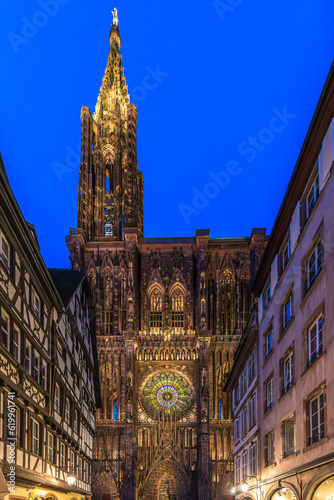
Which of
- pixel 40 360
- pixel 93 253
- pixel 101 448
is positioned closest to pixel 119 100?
pixel 93 253

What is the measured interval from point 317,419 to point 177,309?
169 feet

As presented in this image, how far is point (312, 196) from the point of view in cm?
Result: 1862

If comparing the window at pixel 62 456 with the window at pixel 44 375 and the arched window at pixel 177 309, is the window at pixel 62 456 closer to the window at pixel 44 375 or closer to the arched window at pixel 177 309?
the window at pixel 44 375

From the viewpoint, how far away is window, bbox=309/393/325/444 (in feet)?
52.9

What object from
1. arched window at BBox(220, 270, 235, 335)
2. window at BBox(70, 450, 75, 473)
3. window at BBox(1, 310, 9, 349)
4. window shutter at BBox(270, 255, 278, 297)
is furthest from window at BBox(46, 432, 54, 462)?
arched window at BBox(220, 270, 235, 335)

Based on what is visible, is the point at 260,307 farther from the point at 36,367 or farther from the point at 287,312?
the point at 36,367

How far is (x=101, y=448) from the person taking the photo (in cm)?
6144

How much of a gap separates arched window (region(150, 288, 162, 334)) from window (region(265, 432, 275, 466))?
4225 centimetres

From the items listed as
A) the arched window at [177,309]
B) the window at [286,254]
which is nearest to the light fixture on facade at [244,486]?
the window at [286,254]

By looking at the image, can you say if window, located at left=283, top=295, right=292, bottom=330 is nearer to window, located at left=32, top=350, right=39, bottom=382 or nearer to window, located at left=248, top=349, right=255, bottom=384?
window, located at left=248, top=349, right=255, bottom=384

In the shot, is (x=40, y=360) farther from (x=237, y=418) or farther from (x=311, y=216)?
(x=237, y=418)

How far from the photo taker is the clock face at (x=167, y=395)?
64312 millimetres

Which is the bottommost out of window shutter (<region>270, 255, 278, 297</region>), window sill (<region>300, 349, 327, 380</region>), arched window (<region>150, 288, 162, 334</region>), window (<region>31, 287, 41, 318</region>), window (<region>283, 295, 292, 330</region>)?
window sill (<region>300, 349, 327, 380</region>)

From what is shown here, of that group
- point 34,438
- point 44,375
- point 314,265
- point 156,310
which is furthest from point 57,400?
point 156,310
